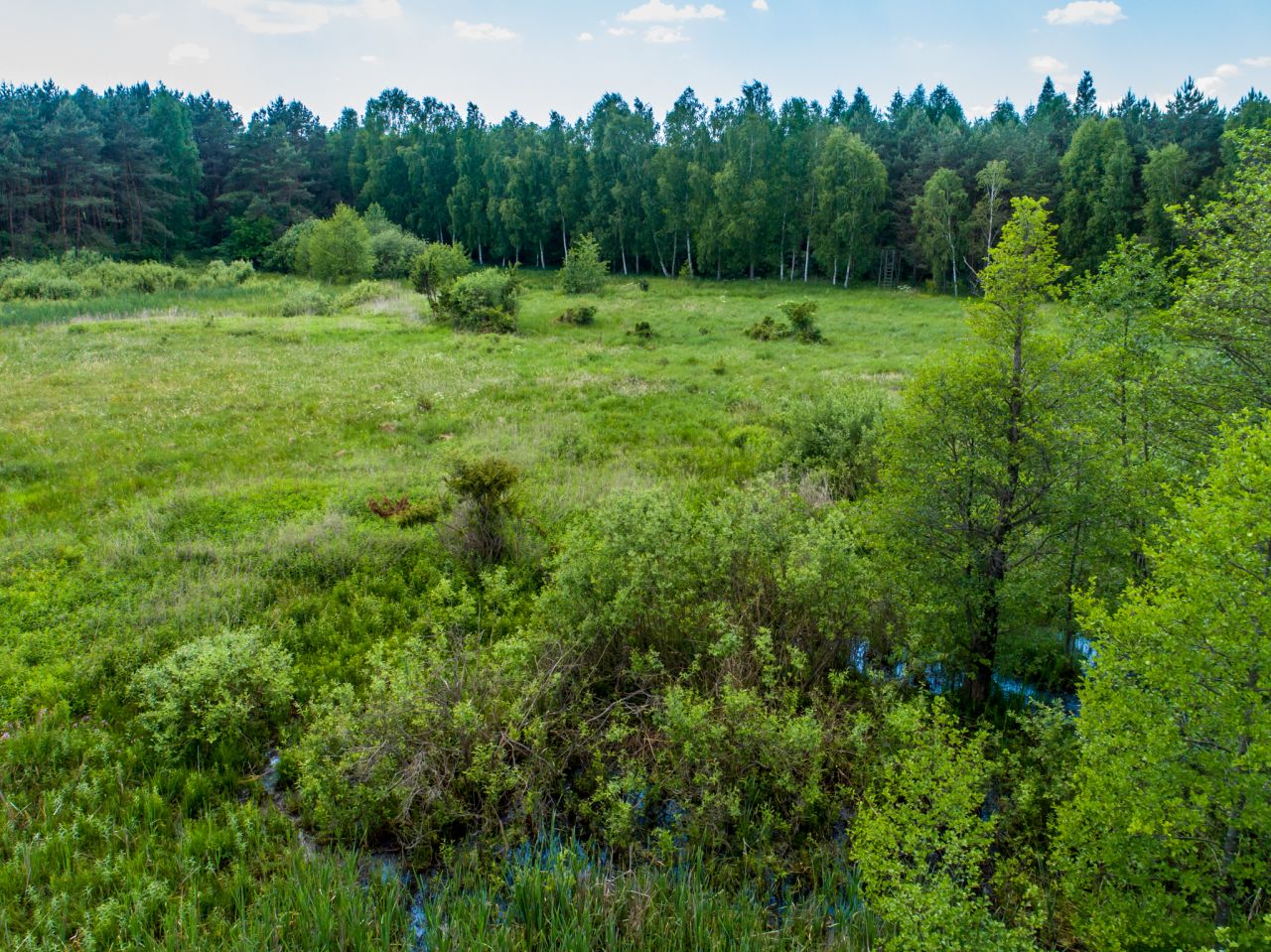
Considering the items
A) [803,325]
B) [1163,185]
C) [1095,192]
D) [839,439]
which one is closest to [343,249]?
[803,325]

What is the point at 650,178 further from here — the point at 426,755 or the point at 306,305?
the point at 426,755

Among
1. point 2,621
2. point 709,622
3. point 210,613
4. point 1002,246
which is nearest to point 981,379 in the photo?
point 1002,246

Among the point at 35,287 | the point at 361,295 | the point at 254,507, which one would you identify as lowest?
the point at 254,507

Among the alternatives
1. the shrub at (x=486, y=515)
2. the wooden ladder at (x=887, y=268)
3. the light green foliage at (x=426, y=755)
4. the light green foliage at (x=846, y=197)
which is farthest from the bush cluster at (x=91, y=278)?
the wooden ladder at (x=887, y=268)

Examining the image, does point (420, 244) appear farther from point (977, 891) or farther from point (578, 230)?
point (977, 891)

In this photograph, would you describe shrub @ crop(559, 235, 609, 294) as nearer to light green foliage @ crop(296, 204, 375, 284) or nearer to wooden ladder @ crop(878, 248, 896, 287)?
light green foliage @ crop(296, 204, 375, 284)

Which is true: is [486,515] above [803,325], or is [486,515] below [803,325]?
below
